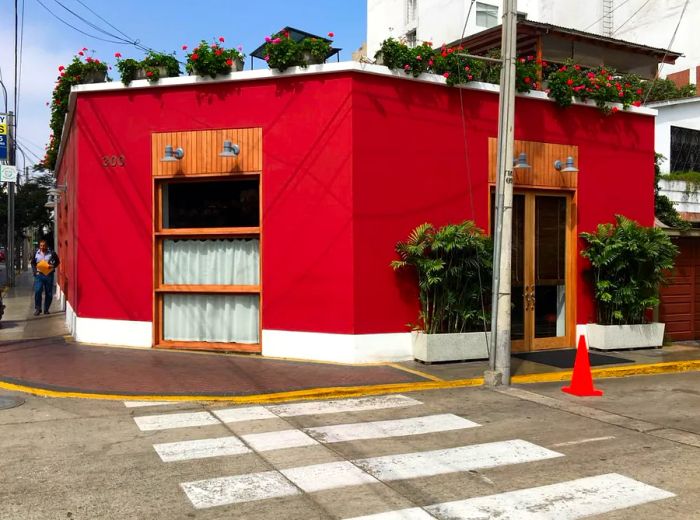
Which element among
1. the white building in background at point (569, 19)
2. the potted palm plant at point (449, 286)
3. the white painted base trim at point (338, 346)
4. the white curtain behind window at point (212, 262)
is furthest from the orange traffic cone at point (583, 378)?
the white building in background at point (569, 19)

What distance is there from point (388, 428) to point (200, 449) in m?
1.95

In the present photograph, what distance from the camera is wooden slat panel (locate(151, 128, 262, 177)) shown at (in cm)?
1034

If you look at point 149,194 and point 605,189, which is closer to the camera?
point 149,194

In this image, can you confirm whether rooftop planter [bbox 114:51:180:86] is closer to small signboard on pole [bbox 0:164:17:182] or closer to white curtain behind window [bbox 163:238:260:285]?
white curtain behind window [bbox 163:238:260:285]

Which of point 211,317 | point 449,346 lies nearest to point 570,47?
point 449,346

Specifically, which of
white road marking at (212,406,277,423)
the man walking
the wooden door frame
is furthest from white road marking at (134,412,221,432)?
the man walking

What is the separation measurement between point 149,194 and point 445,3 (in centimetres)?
4465

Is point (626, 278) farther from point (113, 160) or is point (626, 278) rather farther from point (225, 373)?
→ point (113, 160)

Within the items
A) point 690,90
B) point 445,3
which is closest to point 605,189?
point 690,90

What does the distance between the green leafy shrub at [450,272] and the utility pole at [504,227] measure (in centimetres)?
112

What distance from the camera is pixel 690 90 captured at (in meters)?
29.8

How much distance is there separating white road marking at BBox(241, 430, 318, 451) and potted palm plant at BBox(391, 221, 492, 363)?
160 inches

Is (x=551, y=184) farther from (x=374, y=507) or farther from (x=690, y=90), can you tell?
(x=690, y=90)

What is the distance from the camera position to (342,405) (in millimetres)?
7570
